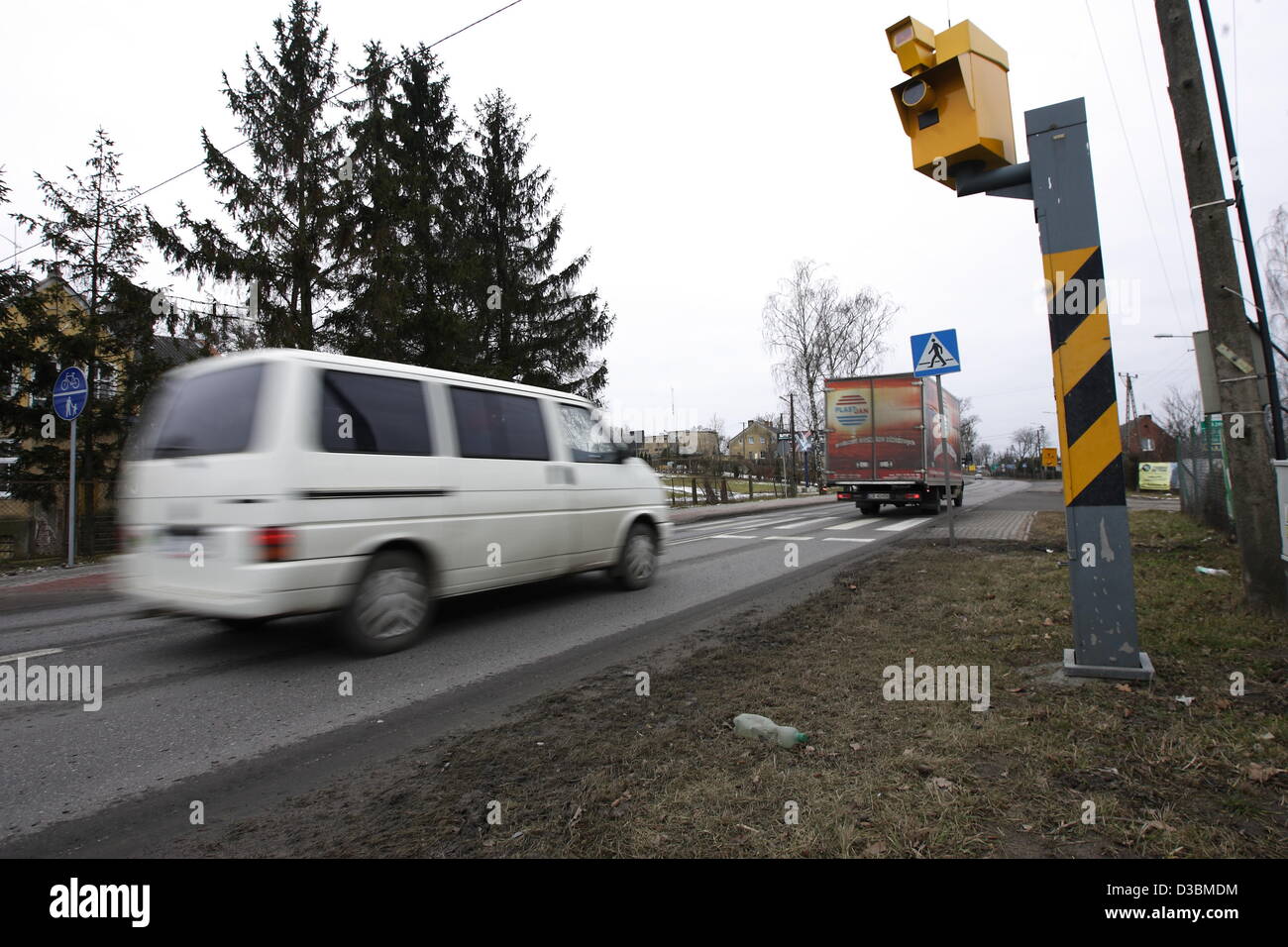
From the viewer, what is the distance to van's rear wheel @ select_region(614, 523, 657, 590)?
688 centimetres

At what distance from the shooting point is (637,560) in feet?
23.1

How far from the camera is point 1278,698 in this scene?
306 centimetres

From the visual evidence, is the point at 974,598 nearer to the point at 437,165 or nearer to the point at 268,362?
the point at 268,362

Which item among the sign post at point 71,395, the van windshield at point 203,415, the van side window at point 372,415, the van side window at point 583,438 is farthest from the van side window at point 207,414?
the sign post at point 71,395

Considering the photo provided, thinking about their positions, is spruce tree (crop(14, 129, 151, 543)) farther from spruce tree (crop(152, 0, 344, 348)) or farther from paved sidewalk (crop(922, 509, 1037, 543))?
paved sidewalk (crop(922, 509, 1037, 543))

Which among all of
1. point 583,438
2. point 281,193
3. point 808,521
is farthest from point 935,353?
point 281,193

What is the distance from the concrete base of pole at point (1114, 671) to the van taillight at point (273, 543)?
457 cm

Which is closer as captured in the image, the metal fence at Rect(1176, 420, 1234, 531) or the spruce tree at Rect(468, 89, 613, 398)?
the metal fence at Rect(1176, 420, 1234, 531)

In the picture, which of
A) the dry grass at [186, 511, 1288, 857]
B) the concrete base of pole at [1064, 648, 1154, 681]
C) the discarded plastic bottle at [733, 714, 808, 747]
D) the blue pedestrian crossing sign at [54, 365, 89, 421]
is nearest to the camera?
the dry grass at [186, 511, 1288, 857]

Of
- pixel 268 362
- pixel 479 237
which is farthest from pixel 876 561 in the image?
pixel 479 237

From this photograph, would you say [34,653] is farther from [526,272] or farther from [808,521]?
[526,272]

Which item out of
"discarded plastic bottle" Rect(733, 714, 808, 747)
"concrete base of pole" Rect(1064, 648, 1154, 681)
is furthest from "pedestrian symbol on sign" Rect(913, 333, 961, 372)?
"discarded plastic bottle" Rect(733, 714, 808, 747)

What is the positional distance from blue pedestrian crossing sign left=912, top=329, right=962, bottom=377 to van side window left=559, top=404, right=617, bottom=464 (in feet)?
18.2
